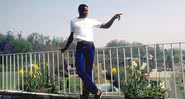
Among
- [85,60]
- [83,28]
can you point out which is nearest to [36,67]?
[85,60]

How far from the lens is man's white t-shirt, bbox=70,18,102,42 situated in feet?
17.3

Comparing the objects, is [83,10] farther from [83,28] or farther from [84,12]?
[83,28]

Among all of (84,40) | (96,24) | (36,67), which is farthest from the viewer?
(36,67)

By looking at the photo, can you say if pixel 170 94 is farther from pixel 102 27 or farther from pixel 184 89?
pixel 102 27

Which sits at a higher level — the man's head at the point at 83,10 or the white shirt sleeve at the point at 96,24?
the man's head at the point at 83,10

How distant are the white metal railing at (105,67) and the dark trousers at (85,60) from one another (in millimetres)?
901

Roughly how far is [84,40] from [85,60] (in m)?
0.30

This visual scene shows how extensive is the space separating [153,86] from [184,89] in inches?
18.0

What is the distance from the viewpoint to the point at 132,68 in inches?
228

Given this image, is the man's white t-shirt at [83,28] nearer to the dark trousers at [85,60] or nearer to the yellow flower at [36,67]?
the dark trousers at [85,60]

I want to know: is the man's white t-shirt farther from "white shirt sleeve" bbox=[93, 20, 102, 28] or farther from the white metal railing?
the white metal railing

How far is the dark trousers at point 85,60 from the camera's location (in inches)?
203

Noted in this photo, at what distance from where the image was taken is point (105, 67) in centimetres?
655

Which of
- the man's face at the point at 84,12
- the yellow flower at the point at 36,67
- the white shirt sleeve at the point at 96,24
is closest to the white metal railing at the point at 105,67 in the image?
the yellow flower at the point at 36,67
